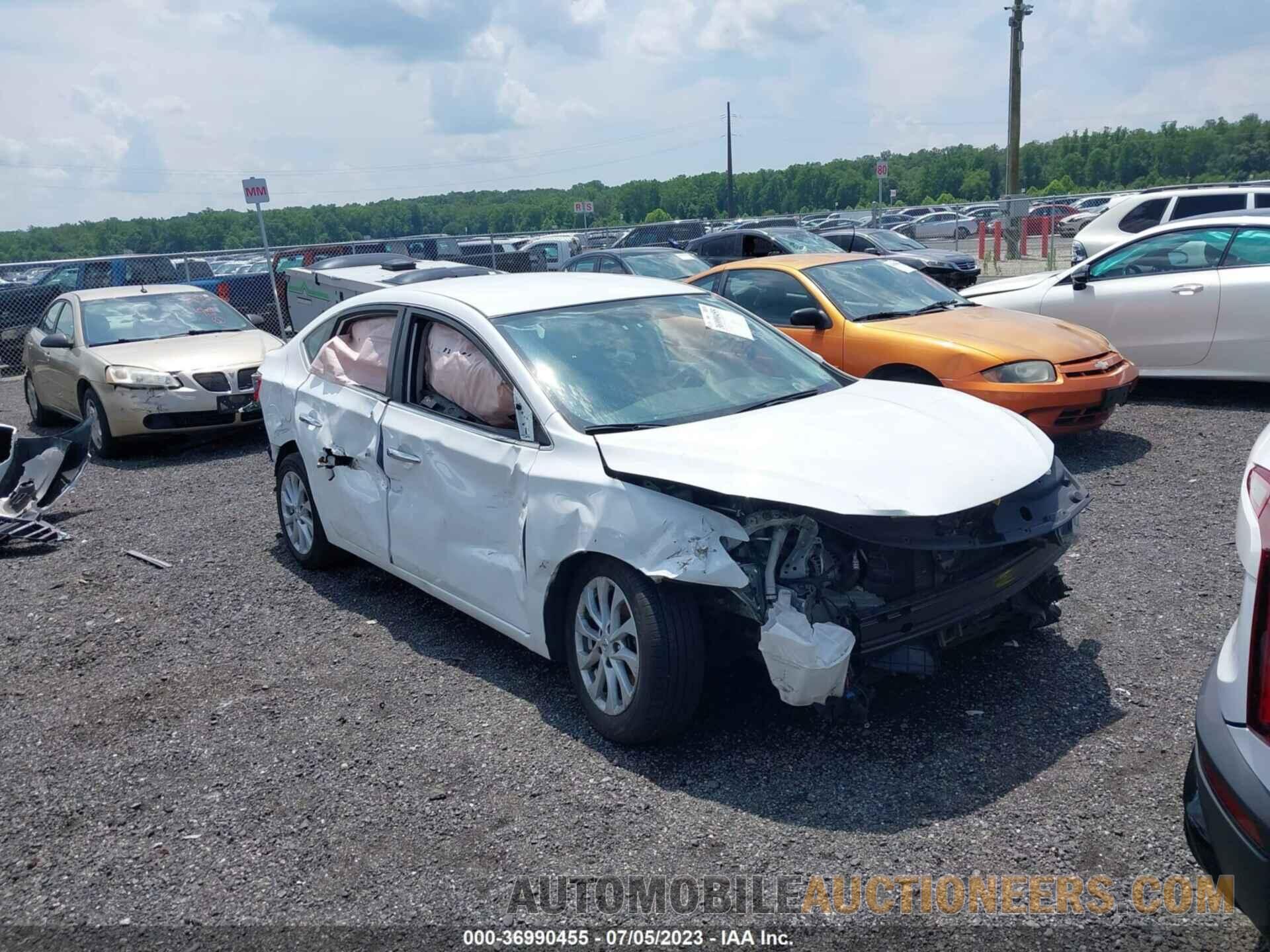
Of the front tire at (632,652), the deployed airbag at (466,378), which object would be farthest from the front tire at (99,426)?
the front tire at (632,652)

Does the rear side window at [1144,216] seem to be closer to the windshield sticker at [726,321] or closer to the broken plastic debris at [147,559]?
the windshield sticker at [726,321]

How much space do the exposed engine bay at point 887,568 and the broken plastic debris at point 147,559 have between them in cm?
408

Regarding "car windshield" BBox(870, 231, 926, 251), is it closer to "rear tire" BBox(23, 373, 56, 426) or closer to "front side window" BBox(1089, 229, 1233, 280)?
"front side window" BBox(1089, 229, 1233, 280)

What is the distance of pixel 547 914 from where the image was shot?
299 cm

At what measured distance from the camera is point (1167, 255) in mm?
8930

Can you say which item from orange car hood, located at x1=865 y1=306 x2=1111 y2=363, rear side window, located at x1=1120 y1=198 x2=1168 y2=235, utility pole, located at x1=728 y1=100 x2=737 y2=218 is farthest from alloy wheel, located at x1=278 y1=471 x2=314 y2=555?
utility pole, located at x1=728 y1=100 x2=737 y2=218

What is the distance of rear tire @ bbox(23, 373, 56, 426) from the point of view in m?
11.5

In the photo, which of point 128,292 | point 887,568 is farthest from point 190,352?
point 887,568

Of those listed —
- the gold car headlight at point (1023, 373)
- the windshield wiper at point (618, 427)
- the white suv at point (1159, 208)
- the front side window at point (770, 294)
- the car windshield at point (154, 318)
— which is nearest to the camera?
the windshield wiper at point (618, 427)

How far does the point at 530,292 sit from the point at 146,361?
6.13 meters

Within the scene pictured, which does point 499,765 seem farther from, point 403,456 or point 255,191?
point 255,191

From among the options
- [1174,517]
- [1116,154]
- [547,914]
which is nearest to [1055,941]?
[547,914]

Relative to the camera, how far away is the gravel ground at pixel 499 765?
314 centimetres

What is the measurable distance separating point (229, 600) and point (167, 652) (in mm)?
677
